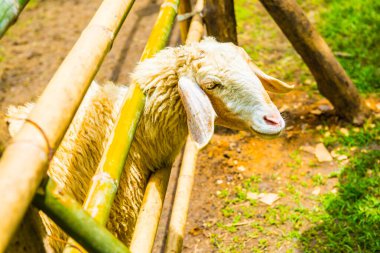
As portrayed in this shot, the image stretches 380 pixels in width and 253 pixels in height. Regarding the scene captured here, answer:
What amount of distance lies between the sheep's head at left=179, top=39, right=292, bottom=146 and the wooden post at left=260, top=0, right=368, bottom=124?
45.7 inches

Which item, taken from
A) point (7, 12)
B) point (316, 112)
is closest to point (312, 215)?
point (316, 112)

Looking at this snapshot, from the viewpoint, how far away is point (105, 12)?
179 cm

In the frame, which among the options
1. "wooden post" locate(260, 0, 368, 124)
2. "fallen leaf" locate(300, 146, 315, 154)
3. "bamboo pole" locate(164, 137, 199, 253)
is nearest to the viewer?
"bamboo pole" locate(164, 137, 199, 253)

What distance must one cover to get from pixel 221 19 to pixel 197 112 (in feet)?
4.96

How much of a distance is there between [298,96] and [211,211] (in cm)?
135

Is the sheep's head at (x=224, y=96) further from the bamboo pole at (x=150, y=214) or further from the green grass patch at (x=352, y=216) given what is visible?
the green grass patch at (x=352, y=216)

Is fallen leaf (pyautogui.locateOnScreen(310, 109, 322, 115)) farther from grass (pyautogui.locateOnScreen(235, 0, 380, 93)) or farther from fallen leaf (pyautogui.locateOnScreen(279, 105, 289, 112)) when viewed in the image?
grass (pyautogui.locateOnScreen(235, 0, 380, 93))

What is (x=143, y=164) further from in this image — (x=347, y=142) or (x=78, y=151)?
(x=347, y=142)

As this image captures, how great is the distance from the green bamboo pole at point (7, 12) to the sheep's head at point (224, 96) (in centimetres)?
85

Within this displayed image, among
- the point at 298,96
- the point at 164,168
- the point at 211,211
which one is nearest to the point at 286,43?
the point at 298,96

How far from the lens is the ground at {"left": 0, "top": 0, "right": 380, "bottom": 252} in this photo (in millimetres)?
2766

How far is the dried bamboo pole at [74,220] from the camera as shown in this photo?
108 centimetres

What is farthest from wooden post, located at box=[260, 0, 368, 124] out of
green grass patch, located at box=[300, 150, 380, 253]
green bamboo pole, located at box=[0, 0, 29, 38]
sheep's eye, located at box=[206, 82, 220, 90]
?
green bamboo pole, located at box=[0, 0, 29, 38]

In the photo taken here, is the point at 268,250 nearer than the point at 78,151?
No
